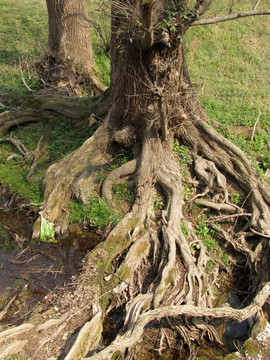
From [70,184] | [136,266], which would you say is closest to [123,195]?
[70,184]

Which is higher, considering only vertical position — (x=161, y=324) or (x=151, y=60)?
(x=151, y=60)

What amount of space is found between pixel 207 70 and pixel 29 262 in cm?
922

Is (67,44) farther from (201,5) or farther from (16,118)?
(201,5)

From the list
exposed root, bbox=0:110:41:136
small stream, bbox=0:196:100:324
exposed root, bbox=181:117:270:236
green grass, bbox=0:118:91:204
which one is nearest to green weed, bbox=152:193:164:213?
exposed root, bbox=181:117:270:236

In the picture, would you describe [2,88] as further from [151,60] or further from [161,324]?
[161,324]

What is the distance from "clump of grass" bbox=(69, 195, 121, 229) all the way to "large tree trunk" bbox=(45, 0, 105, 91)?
5340 mm

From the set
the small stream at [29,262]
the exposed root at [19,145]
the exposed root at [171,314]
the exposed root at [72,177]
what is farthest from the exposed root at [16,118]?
the exposed root at [171,314]

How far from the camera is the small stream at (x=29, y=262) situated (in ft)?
16.9

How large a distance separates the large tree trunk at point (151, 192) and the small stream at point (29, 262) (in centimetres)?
51

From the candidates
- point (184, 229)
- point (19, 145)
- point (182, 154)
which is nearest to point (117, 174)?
point (182, 154)

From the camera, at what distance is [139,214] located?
248 inches

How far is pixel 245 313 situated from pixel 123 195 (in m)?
3.24

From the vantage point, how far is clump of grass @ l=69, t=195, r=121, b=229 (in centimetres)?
662

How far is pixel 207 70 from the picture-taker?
11.9 metres
